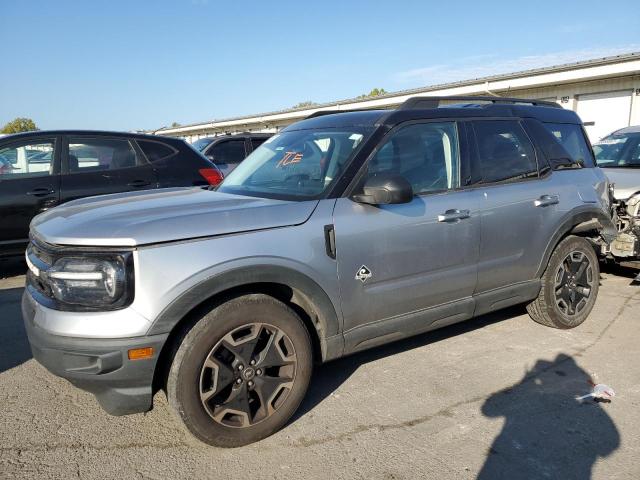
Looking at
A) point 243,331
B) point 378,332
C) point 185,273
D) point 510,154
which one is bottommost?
point 378,332

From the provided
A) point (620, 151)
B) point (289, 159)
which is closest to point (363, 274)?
point (289, 159)

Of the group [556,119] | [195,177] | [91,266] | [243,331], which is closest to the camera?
[91,266]

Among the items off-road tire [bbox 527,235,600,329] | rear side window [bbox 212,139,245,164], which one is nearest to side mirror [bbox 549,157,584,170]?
off-road tire [bbox 527,235,600,329]

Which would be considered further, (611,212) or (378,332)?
(611,212)

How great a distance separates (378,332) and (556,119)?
9.32ft

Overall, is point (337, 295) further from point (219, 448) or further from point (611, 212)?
point (611, 212)

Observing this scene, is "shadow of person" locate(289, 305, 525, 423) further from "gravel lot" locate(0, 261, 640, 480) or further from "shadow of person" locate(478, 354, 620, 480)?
"shadow of person" locate(478, 354, 620, 480)

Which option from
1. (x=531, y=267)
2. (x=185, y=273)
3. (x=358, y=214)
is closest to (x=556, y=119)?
(x=531, y=267)

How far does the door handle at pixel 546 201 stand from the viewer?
399 centimetres

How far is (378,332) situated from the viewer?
3.21m

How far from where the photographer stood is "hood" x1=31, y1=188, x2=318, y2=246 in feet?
8.13

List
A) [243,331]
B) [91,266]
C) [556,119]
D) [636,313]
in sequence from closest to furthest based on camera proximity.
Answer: [91,266]
[243,331]
[556,119]
[636,313]

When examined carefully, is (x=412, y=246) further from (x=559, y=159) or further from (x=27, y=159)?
(x=27, y=159)

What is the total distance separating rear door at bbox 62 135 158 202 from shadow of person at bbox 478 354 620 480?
4.80m
